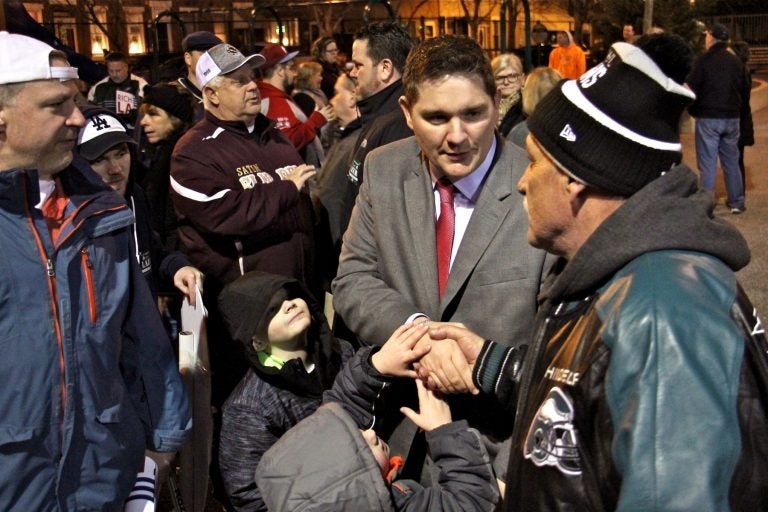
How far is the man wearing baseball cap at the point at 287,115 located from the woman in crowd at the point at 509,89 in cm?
151

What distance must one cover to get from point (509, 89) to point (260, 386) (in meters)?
4.48

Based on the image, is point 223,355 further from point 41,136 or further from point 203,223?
point 41,136

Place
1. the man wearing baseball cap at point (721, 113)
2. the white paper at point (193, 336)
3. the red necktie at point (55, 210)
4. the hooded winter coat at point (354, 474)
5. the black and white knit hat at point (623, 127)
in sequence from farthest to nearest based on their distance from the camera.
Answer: the man wearing baseball cap at point (721, 113) < the white paper at point (193, 336) < the red necktie at point (55, 210) < the hooded winter coat at point (354, 474) < the black and white knit hat at point (623, 127)

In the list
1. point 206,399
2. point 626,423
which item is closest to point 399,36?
point 206,399

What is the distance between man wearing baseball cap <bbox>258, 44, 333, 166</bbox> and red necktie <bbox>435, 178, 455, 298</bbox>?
4.50 meters

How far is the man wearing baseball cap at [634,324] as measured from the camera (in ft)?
5.11

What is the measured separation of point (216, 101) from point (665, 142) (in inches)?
147

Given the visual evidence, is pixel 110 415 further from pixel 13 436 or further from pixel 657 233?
pixel 657 233

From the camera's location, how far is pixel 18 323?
2.72 m

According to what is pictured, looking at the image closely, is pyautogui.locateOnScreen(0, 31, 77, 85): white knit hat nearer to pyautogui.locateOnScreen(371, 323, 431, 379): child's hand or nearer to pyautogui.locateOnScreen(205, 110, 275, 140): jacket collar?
pyautogui.locateOnScreen(371, 323, 431, 379): child's hand

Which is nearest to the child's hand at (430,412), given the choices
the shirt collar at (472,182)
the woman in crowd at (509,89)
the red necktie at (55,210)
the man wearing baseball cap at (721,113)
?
the shirt collar at (472,182)

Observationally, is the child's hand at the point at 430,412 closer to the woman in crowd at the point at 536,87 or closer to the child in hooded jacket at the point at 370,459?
the child in hooded jacket at the point at 370,459

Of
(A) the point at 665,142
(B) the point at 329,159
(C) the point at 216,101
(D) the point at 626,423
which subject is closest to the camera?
(D) the point at 626,423

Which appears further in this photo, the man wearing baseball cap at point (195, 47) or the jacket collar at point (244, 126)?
the man wearing baseball cap at point (195, 47)
